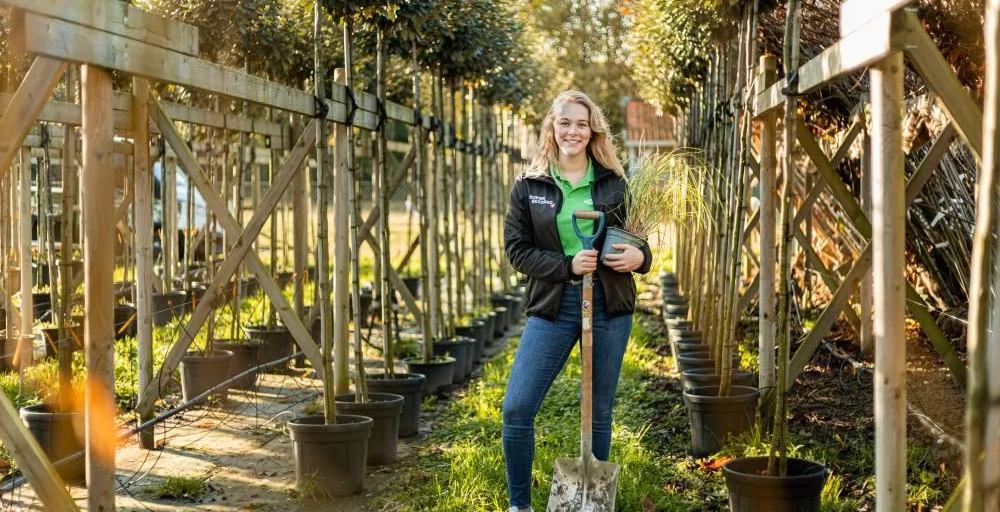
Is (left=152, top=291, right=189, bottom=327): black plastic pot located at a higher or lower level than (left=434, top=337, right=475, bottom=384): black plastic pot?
higher

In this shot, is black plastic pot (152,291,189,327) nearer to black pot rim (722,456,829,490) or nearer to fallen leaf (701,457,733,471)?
fallen leaf (701,457,733,471)

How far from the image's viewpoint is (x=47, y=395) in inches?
267

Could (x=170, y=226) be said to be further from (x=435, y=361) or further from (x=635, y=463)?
(x=635, y=463)

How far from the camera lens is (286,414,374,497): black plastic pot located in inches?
213

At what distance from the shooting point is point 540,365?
4.52 metres

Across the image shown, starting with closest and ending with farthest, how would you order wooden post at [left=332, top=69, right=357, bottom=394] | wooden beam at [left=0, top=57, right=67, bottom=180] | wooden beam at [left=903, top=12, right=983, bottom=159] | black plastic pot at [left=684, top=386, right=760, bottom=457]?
wooden beam at [left=903, top=12, right=983, bottom=159]
wooden beam at [left=0, top=57, right=67, bottom=180]
black plastic pot at [left=684, top=386, right=760, bottom=457]
wooden post at [left=332, top=69, right=357, bottom=394]

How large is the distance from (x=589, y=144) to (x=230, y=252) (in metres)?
2.47

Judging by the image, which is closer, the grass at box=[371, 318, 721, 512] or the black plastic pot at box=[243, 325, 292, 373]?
the grass at box=[371, 318, 721, 512]

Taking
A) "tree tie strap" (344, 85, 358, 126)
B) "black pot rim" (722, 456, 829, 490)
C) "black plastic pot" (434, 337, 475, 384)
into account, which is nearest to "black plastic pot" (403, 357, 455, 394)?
"black plastic pot" (434, 337, 475, 384)

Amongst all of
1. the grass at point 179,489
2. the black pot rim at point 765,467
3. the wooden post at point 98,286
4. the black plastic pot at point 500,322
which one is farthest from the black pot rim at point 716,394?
the black plastic pot at point 500,322

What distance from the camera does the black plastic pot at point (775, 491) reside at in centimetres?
432

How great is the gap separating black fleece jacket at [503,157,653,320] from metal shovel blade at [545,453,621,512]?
588 millimetres

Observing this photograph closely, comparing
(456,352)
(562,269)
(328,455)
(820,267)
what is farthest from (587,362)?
(456,352)

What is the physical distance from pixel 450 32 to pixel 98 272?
20.7 ft
